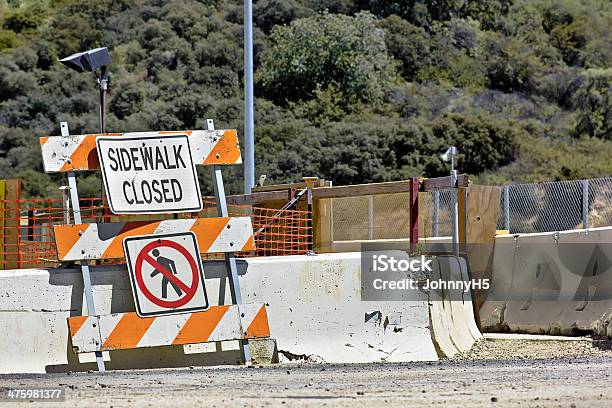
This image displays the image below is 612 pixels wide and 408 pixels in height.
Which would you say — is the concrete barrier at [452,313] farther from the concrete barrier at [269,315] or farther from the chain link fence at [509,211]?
the chain link fence at [509,211]

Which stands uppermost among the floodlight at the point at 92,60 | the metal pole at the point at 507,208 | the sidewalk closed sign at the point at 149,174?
the floodlight at the point at 92,60

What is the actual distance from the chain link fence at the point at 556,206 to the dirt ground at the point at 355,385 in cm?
838

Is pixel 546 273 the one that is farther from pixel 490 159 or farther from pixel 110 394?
pixel 490 159

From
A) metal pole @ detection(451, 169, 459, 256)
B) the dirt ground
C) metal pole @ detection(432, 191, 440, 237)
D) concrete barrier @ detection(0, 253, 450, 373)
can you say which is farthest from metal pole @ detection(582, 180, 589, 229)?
concrete barrier @ detection(0, 253, 450, 373)

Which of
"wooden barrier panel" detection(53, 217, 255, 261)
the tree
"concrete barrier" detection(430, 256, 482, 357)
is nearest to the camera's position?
"wooden barrier panel" detection(53, 217, 255, 261)

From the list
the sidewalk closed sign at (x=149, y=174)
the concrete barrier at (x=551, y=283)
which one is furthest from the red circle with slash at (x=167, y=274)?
the concrete barrier at (x=551, y=283)

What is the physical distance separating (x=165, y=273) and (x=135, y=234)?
46 cm

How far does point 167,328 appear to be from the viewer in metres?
10.9

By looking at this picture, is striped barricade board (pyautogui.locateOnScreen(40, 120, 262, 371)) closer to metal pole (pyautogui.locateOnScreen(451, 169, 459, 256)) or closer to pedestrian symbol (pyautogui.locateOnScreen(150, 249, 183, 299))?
pedestrian symbol (pyautogui.locateOnScreen(150, 249, 183, 299))

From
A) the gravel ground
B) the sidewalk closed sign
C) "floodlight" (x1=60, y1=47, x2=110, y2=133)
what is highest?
"floodlight" (x1=60, y1=47, x2=110, y2=133)

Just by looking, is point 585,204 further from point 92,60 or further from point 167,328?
point 167,328

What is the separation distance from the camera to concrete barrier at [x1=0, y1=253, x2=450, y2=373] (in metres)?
10.8

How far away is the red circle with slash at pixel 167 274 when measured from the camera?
10.9 m

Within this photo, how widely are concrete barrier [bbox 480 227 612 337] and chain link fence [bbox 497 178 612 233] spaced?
4.15 m
